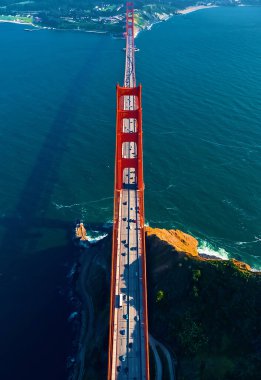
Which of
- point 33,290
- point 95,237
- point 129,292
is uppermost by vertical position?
point 95,237

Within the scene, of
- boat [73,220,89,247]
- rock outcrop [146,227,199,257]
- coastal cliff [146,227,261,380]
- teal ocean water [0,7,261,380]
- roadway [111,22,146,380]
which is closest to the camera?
roadway [111,22,146,380]

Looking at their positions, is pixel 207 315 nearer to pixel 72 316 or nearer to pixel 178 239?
pixel 178 239

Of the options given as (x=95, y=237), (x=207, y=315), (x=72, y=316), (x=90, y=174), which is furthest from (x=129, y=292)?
(x=90, y=174)

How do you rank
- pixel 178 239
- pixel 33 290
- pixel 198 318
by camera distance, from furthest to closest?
pixel 178 239
pixel 33 290
pixel 198 318

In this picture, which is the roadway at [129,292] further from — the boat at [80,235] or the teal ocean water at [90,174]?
the teal ocean water at [90,174]

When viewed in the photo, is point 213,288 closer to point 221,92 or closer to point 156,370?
point 156,370

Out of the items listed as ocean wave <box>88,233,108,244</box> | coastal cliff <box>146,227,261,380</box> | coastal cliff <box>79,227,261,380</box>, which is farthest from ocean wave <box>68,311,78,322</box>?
ocean wave <box>88,233,108,244</box>

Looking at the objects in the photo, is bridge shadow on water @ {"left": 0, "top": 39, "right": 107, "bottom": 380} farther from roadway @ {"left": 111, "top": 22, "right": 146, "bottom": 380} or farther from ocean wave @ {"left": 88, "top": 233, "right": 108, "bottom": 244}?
roadway @ {"left": 111, "top": 22, "right": 146, "bottom": 380}
